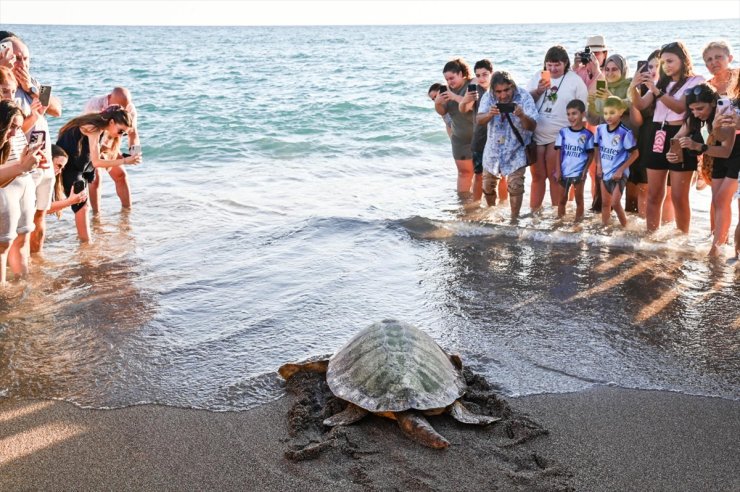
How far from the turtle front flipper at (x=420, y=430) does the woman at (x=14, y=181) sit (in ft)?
11.7

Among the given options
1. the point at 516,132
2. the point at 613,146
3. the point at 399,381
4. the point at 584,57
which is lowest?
the point at 399,381

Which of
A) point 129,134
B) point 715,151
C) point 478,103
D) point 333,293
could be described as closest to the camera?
point 333,293

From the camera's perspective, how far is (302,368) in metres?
4.25

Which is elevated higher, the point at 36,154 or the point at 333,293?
the point at 36,154

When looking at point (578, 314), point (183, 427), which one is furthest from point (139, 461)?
point (578, 314)

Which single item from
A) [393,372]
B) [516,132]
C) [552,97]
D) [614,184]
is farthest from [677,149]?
[393,372]

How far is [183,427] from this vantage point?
12.3ft

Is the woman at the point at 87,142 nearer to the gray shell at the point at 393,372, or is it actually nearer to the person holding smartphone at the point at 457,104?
the person holding smartphone at the point at 457,104

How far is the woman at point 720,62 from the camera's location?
602 cm

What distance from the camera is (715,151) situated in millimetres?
5902

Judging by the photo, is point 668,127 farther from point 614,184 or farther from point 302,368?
point 302,368

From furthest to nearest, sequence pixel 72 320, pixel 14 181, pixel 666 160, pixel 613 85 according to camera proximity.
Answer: pixel 613 85, pixel 666 160, pixel 14 181, pixel 72 320

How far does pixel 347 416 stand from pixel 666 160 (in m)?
4.41

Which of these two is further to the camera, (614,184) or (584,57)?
(584,57)
